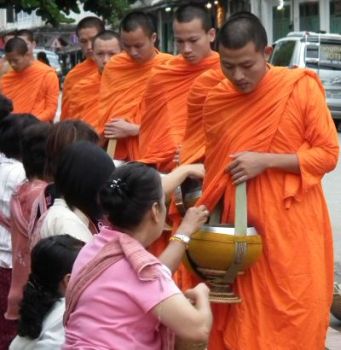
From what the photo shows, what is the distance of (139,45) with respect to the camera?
25.2 feet

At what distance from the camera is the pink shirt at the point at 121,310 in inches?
130

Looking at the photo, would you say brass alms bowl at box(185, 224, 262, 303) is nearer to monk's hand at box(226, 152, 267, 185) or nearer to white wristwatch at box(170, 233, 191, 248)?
monk's hand at box(226, 152, 267, 185)

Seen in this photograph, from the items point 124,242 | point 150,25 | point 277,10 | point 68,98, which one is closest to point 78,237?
point 124,242

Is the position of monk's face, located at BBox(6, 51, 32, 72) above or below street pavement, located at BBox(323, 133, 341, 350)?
above

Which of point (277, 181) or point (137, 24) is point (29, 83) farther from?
point (277, 181)

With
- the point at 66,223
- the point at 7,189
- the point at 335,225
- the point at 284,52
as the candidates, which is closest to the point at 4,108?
the point at 7,189

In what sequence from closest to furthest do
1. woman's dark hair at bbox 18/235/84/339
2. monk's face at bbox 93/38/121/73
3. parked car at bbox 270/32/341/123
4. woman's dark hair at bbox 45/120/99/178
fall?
woman's dark hair at bbox 18/235/84/339 < woman's dark hair at bbox 45/120/99/178 < monk's face at bbox 93/38/121/73 < parked car at bbox 270/32/341/123

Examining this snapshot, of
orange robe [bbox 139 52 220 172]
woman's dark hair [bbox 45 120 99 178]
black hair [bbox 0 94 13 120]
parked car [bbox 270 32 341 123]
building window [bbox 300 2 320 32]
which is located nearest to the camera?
woman's dark hair [bbox 45 120 99 178]

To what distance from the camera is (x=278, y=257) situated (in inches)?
203

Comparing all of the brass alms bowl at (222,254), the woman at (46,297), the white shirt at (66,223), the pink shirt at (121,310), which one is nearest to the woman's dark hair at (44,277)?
the woman at (46,297)

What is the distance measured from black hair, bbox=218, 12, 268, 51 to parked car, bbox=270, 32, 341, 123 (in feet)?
56.9

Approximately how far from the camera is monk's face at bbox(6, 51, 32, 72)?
11.2m

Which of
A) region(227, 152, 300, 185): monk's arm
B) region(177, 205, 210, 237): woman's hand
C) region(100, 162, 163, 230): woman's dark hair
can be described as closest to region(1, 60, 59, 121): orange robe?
region(227, 152, 300, 185): monk's arm

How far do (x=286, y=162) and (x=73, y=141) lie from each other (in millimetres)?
1016
